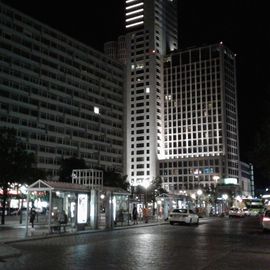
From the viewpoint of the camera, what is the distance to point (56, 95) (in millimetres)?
131500

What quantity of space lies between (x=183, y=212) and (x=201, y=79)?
144865 mm

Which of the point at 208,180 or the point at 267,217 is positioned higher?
the point at 208,180

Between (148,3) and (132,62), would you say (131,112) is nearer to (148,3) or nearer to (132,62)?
(132,62)

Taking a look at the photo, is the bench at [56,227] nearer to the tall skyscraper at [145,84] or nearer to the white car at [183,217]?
the white car at [183,217]

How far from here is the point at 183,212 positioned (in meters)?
45.1

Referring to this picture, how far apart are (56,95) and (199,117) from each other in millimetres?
70535

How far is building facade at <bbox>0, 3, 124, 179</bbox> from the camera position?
11781 cm

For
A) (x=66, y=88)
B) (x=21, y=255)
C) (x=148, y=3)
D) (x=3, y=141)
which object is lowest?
(x=21, y=255)

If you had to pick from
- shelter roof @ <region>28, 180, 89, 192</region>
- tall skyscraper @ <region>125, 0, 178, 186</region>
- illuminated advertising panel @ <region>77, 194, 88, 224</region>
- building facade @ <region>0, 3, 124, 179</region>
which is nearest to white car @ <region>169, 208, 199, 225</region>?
illuminated advertising panel @ <region>77, 194, 88, 224</region>

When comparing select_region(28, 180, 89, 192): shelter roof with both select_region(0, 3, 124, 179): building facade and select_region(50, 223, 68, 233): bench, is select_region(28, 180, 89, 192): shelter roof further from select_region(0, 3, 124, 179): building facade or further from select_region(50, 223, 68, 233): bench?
select_region(0, 3, 124, 179): building facade

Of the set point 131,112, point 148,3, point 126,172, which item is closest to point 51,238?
point 126,172

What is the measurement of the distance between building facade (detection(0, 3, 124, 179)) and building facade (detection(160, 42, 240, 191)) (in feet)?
103

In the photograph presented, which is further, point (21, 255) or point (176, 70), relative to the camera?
point (176, 70)

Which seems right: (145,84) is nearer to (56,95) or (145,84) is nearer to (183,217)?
(56,95)
